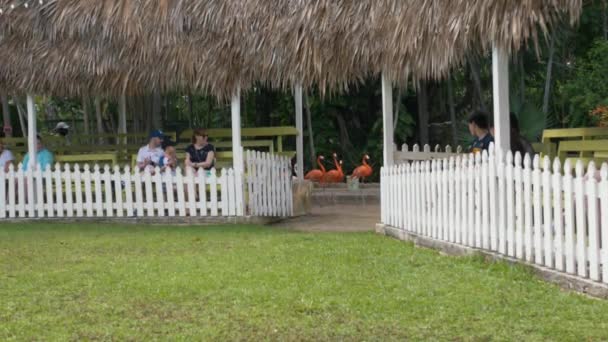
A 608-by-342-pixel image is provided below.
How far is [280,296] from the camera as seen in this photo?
6.98m

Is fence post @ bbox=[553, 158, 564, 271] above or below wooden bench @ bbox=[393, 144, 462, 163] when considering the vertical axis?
below

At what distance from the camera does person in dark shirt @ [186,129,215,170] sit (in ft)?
46.4

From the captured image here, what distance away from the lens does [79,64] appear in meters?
14.0

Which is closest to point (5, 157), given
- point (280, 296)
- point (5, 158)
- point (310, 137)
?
point (5, 158)

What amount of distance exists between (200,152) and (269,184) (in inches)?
43.8

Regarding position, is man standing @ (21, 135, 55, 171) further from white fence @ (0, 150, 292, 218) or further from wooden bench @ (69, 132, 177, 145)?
wooden bench @ (69, 132, 177, 145)

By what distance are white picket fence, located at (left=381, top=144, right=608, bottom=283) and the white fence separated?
342 cm

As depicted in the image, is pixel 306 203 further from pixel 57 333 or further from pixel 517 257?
pixel 57 333

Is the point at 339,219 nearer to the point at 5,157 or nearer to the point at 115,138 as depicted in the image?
the point at 5,157

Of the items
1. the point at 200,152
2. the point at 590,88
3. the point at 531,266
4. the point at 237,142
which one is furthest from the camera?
the point at 590,88

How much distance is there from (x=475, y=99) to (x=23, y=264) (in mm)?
15184

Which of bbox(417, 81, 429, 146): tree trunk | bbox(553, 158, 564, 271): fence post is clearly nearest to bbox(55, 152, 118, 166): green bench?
bbox(417, 81, 429, 146): tree trunk

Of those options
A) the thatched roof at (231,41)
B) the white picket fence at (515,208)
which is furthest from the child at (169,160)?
the white picket fence at (515,208)

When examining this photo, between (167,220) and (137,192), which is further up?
(137,192)
